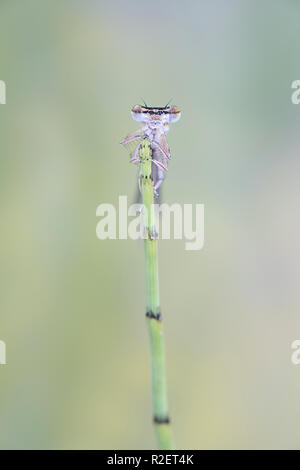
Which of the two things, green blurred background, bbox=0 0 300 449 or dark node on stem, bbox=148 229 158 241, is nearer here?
dark node on stem, bbox=148 229 158 241

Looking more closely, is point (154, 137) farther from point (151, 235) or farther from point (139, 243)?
point (139, 243)

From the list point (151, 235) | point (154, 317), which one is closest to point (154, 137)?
point (151, 235)

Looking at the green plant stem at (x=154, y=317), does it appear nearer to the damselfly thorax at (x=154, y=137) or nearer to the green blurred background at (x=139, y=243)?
the damselfly thorax at (x=154, y=137)

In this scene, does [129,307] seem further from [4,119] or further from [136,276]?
[4,119]

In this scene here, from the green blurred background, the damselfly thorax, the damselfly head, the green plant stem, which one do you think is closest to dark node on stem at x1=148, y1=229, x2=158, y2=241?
the green plant stem

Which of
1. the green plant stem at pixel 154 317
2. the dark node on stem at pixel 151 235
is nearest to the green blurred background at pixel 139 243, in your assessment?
the green plant stem at pixel 154 317

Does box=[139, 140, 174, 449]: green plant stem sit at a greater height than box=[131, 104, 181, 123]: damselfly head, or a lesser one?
lesser

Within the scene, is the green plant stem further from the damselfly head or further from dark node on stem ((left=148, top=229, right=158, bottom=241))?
the damselfly head
